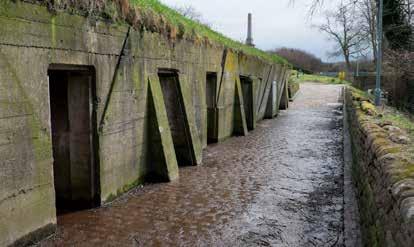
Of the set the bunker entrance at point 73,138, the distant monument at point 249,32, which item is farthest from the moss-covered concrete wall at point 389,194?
the distant monument at point 249,32

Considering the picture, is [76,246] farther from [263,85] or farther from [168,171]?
[263,85]

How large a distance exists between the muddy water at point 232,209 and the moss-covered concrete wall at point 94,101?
50cm

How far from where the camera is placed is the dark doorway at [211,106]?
13.2m

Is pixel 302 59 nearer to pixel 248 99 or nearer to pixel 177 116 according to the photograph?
pixel 248 99

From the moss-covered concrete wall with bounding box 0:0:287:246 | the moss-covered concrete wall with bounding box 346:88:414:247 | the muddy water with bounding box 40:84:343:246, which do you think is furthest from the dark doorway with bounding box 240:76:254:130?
the moss-covered concrete wall with bounding box 346:88:414:247

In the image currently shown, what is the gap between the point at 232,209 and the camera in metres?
6.77

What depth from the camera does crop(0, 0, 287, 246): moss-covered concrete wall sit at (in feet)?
15.9

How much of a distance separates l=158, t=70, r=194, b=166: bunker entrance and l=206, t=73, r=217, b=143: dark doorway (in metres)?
3.44

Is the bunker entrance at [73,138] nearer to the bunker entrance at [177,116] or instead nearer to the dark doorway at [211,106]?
the bunker entrance at [177,116]

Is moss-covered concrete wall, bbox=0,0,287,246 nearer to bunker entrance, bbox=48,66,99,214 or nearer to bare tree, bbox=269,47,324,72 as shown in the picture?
bunker entrance, bbox=48,66,99,214

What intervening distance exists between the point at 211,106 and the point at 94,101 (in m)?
6.87

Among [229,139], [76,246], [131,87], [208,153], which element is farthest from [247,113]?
[76,246]

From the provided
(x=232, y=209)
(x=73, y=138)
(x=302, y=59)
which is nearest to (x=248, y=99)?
(x=232, y=209)

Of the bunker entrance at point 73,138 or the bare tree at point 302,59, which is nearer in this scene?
the bunker entrance at point 73,138
